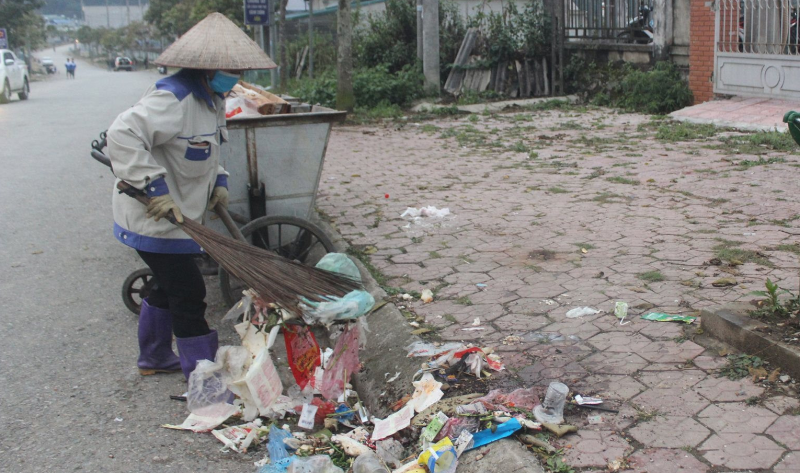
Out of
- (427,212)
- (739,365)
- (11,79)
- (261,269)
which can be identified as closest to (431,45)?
(427,212)

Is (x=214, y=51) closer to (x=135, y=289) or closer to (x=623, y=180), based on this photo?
(x=135, y=289)

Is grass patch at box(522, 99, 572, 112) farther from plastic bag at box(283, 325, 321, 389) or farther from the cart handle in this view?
plastic bag at box(283, 325, 321, 389)

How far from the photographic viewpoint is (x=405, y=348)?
373 cm

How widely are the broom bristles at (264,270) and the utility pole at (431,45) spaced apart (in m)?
12.5

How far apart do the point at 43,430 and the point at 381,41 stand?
597 inches

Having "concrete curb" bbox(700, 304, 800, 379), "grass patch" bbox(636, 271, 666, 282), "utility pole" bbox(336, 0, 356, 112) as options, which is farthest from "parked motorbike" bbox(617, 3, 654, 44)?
"concrete curb" bbox(700, 304, 800, 379)

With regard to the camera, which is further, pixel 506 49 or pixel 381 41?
pixel 381 41

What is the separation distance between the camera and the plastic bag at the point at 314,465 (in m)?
2.75

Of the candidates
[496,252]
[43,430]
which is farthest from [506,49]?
[43,430]

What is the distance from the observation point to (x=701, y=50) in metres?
11.7

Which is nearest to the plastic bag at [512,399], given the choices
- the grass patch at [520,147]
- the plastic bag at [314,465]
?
the plastic bag at [314,465]

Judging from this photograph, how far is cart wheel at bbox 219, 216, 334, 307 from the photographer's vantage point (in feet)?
14.9

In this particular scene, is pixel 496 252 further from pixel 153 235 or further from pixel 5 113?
pixel 5 113

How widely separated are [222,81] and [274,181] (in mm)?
1477
